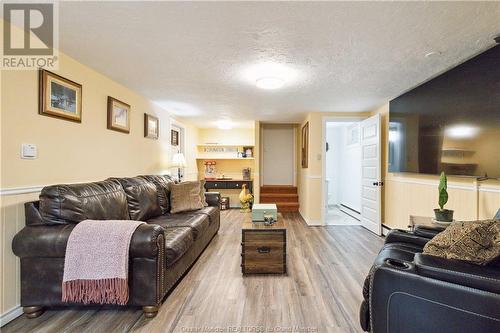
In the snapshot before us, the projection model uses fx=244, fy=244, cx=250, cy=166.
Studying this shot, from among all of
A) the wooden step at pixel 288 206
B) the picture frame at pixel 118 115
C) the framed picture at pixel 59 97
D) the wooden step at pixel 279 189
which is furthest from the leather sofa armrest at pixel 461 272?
the wooden step at pixel 279 189

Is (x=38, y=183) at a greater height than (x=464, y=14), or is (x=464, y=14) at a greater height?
(x=464, y=14)

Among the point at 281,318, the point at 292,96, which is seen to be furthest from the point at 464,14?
the point at 281,318

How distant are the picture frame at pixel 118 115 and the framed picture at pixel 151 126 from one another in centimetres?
48

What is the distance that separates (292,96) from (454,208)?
243 centimetres

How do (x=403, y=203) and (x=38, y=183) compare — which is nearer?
(x=38, y=183)

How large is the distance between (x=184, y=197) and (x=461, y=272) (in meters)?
3.10

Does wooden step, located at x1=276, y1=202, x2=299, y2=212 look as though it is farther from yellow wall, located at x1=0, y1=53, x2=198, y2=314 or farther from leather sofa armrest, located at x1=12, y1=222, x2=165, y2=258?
leather sofa armrest, located at x1=12, y1=222, x2=165, y2=258

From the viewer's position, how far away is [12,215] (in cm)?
182

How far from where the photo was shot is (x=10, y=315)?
1.77m

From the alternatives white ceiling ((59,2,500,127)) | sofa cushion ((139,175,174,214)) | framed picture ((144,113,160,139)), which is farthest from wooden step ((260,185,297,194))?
white ceiling ((59,2,500,127))

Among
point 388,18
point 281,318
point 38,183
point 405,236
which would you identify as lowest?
point 281,318

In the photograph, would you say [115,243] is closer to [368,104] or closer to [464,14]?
[464,14]

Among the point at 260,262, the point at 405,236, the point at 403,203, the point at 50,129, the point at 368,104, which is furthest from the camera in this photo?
the point at 368,104

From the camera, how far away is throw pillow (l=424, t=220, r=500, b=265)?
125 centimetres
